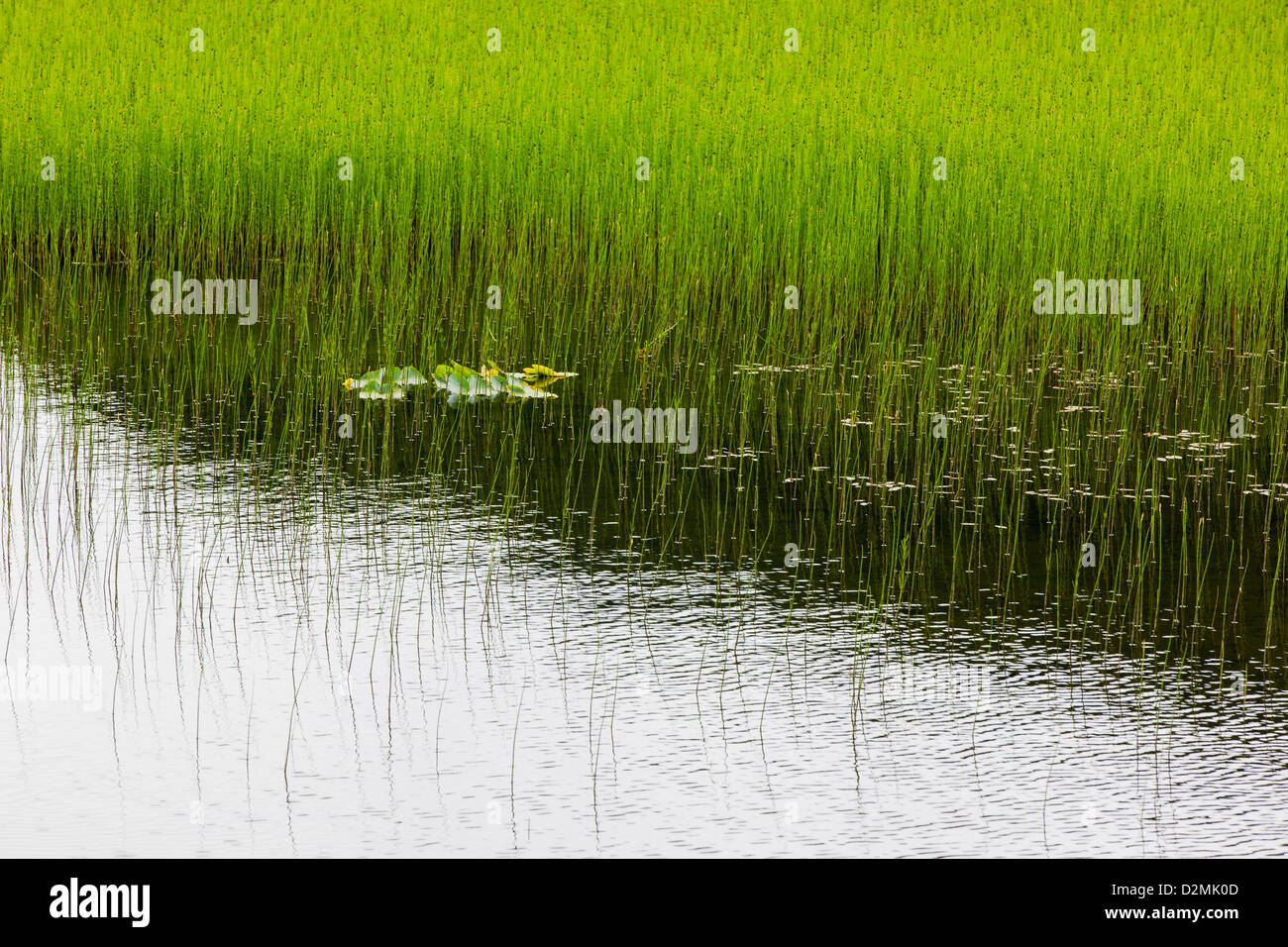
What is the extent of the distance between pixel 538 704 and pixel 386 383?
3.28 metres

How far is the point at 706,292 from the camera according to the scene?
9.27 meters

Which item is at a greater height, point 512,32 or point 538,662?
point 512,32

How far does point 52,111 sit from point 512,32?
4.42m

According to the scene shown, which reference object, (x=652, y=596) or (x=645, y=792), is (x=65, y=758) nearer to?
(x=645, y=792)

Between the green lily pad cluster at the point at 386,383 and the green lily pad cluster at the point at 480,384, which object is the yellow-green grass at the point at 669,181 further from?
the green lily pad cluster at the point at 386,383

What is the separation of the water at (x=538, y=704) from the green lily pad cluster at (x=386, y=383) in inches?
52.8

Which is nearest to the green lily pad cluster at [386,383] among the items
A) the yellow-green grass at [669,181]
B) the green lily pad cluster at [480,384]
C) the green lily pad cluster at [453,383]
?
the green lily pad cluster at [453,383]

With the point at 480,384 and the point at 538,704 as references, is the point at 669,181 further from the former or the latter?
the point at 538,704

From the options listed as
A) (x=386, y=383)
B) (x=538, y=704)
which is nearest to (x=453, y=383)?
(x=386, y=383)

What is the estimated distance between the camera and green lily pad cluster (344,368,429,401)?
751 centimetres

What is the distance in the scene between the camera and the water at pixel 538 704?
3936 mm

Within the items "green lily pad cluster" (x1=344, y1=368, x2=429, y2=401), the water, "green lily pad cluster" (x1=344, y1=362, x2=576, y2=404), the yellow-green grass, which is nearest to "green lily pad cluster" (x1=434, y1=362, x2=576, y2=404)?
"green lily pad cluster" (x1=344, y1=362, x2=576, y2=404)

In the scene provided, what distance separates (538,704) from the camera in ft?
15.1

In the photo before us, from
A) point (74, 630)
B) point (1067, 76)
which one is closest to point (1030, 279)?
point (1067, 76)
